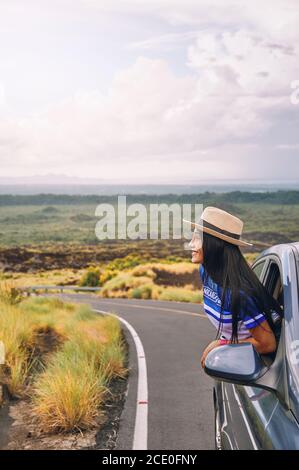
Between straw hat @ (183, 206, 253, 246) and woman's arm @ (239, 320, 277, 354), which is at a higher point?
straw hat @ (183, 206, 253, 246)

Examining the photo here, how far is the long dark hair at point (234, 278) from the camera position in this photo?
10.2 ft

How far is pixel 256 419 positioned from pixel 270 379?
10.8 inches

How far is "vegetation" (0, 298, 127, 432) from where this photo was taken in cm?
690

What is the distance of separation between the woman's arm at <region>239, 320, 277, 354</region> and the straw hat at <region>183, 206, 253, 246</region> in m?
Answer: 0.58

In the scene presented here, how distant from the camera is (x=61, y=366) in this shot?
8234 millimetres

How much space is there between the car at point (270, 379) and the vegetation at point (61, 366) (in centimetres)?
382

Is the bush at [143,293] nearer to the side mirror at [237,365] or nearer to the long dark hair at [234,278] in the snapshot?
the long dark hair at [234,278]

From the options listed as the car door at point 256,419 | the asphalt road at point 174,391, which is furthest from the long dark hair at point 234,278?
the asphalt road at point 174,391

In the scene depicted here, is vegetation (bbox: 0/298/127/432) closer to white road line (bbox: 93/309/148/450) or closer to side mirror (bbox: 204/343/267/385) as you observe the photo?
white road line (bbox: 93/309/148/450)

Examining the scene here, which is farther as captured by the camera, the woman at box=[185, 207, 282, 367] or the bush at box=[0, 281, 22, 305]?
the bush at box=[0, 281, 22, 305]

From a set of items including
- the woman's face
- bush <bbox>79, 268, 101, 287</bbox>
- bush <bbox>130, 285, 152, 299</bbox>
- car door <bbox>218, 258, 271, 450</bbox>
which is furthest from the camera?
bush <bbox>79, 268, 101, 287</bbox>

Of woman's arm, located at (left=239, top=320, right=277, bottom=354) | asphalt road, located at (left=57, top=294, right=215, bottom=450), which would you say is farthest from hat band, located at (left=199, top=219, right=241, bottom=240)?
asphalt road, located at (left=57, top=294, right=215, bottom=450)
